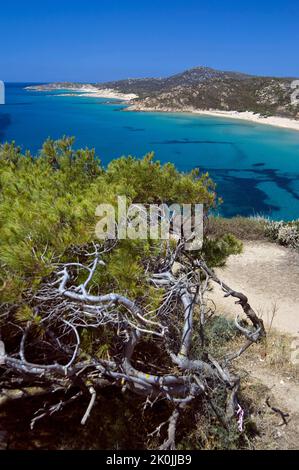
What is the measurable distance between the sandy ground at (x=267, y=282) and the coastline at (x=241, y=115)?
31763 mm

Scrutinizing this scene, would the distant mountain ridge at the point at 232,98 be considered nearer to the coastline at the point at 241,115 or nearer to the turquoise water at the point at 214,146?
the coastline at the point at 241,115

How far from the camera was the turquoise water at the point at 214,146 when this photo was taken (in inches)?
757

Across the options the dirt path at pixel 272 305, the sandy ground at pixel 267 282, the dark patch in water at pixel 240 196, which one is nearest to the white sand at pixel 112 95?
the dark patch in water at pixel 240 196

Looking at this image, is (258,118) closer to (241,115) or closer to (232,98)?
(241,115)

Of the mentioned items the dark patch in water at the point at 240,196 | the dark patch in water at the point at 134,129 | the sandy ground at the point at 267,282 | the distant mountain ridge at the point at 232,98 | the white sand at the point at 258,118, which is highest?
the distant mountain ridge at the point at 232,98

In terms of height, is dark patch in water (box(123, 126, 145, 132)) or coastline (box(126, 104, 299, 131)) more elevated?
coastline (box(126, 104, 299, 131))

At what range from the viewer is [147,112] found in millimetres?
55344

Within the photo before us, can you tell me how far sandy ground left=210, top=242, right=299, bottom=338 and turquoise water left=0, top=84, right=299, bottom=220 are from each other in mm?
6455

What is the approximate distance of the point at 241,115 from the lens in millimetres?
48344

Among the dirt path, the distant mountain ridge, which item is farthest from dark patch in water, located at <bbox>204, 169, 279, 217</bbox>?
the distant mountain ridge

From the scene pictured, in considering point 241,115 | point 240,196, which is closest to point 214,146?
point 240,196

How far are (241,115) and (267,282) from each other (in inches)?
1728

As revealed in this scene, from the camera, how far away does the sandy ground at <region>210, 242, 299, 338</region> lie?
720 centimetres

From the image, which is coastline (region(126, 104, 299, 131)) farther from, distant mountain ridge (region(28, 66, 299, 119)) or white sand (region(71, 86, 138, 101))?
white sand (region(71, 86, 138, 101))
